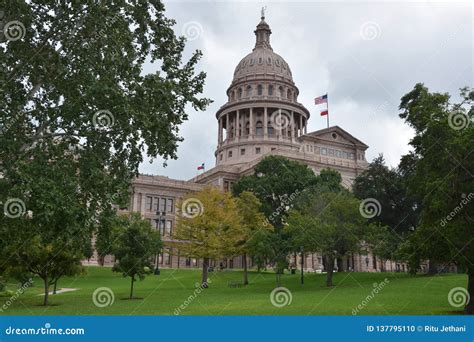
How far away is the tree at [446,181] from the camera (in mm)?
17641

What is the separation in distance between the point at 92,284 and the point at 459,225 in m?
34.6

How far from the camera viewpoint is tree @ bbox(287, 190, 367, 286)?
3675 centimetres

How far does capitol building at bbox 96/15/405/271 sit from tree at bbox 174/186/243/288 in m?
30.9

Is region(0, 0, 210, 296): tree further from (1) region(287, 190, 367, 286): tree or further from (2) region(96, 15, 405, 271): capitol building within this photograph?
(2) region(96, 15, 405, 271): capitol building

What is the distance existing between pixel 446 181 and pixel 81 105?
12874 mm

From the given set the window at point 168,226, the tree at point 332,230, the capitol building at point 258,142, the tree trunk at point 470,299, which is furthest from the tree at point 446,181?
the window at point 168,226

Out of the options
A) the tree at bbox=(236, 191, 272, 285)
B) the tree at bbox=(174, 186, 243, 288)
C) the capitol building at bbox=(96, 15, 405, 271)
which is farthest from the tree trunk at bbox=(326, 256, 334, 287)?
the capitol building at bbox=(96, 15, 405, 271)

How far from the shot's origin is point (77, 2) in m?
16.4

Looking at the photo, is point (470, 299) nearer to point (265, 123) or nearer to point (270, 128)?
point (265, 123)

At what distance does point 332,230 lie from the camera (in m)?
36.3

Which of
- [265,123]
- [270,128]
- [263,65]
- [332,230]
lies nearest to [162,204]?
[265,123]

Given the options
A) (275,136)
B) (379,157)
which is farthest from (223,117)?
(379,157)

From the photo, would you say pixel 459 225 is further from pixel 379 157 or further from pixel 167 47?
pixel 379 157

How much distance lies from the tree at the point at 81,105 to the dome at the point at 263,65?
86.9 metres
